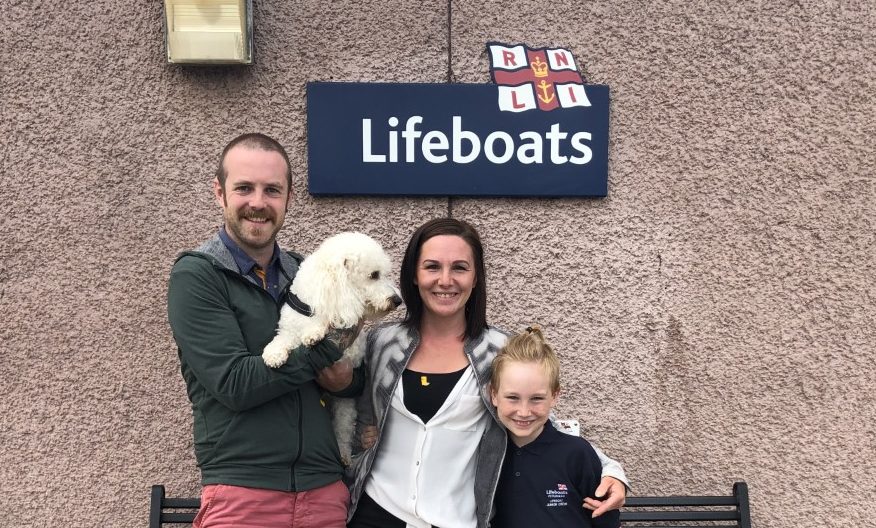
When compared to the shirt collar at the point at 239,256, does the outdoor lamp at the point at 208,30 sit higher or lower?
higher

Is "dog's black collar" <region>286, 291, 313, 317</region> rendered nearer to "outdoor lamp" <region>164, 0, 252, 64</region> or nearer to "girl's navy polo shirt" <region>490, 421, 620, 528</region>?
"girl's navy polo shirt" <region>490, 421, 620, 528</region>

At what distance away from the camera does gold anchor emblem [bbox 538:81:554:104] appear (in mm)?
3205

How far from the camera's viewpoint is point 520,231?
10.7 ft

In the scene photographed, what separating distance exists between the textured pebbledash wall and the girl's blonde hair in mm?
942

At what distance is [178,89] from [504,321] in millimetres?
1799

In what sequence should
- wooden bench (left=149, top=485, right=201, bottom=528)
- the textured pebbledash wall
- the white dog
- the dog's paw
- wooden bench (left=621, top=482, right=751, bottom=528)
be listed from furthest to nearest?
1. the textured pebbledash wall
2. wooden bench (left=621, top=482, right=751, bottom=528)
3. wooden bench (left=149, top=485, right=201, bottom=528)
4. the white dog
5. the dog's paw

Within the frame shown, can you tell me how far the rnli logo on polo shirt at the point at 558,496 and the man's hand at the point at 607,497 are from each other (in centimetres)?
7

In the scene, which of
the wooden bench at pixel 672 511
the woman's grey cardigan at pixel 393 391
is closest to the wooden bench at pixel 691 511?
the wooden bench at pixel 672 511

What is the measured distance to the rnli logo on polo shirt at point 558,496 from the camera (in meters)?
2.24

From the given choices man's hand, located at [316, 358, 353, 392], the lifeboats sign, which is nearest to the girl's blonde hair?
man's hand, located at [316, 358, 353, 392]

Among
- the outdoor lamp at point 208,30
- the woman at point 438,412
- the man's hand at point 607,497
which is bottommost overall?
the man's hand at point 607,497

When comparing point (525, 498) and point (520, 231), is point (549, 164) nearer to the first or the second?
point (520, 231)

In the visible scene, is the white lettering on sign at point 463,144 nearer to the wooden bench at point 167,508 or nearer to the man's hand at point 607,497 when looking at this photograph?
the man's hand at point 607,497

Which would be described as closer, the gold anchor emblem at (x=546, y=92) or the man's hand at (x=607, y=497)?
the man's hand at (x=607, y=497)
